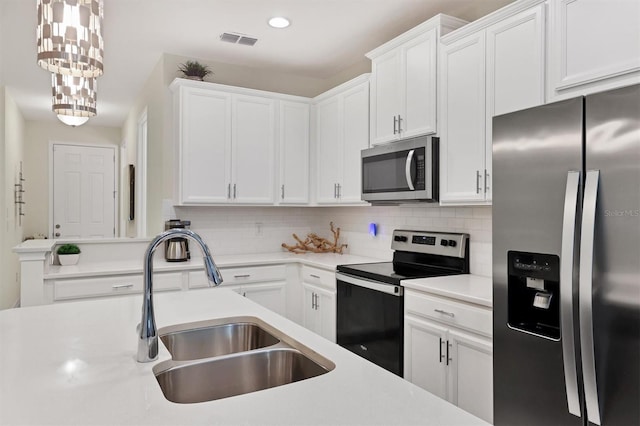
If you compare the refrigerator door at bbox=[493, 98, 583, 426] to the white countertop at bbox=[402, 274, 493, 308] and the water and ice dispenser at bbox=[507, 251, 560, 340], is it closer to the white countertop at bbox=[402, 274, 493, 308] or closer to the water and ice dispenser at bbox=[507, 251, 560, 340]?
the water and ice dispenser at bbox=[507, 251, 560, 340]

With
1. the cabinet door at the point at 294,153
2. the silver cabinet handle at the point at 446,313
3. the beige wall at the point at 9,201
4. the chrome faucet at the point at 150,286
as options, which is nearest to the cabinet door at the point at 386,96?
the cabinet door at the point at 294,153

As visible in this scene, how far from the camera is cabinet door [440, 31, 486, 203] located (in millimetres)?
2455

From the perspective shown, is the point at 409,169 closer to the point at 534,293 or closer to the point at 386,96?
the point at 386,96

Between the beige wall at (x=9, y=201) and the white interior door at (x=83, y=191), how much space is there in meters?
1.07

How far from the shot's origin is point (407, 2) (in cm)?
293

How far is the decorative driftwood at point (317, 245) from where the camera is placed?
4289mm

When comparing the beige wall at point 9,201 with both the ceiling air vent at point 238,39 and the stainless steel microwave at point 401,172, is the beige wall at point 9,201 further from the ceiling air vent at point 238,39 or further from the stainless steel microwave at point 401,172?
the stainless steel microwave at point 401,172

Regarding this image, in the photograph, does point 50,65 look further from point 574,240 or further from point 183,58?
point 183,58

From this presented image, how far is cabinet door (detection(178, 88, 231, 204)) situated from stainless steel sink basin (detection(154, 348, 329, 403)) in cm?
248

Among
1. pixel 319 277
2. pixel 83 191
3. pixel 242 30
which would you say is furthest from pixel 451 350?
pixel 83 191

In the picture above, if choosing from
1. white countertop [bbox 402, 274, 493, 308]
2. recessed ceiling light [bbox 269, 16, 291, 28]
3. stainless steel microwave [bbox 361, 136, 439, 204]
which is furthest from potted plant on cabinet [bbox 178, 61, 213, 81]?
white countertop [bbox 402, 274, 493, 308]

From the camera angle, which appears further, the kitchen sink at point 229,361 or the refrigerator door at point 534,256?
the refrigerator door at point 534,256

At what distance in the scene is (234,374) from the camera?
1.34m

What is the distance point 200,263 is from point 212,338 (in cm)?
193
